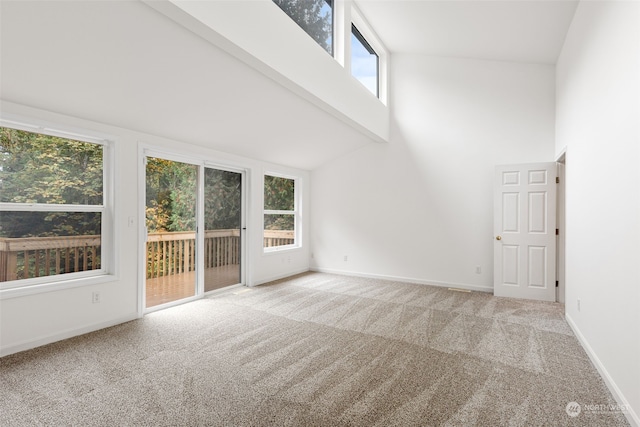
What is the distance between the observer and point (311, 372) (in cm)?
243

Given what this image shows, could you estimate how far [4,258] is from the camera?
2.76 m

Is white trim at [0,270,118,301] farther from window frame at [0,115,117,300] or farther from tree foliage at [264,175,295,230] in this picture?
tree foliage at [264,175,295,230]

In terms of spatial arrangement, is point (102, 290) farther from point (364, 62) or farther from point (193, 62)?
point (364, 62)

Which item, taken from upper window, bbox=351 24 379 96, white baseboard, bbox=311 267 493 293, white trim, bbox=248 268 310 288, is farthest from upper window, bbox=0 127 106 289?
white baseboard, bbox=311 267 493 293

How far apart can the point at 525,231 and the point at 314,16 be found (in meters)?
4.11

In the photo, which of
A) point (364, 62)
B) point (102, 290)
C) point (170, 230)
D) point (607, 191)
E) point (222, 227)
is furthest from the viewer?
point (364, 62)

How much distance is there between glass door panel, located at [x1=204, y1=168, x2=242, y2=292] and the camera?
458 centimetres

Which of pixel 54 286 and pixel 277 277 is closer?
pixel 54 286

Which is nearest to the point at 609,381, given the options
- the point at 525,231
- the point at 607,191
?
the point at 607,191

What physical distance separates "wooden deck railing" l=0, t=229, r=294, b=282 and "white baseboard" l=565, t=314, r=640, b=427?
4.32 meters

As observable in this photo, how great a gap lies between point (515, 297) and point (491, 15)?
3726 mm

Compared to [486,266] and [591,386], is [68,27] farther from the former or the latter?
[486,266]

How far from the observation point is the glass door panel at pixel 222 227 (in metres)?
4.58

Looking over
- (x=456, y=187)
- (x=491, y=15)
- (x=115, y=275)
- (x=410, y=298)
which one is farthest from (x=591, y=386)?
(x=115, y=275)
